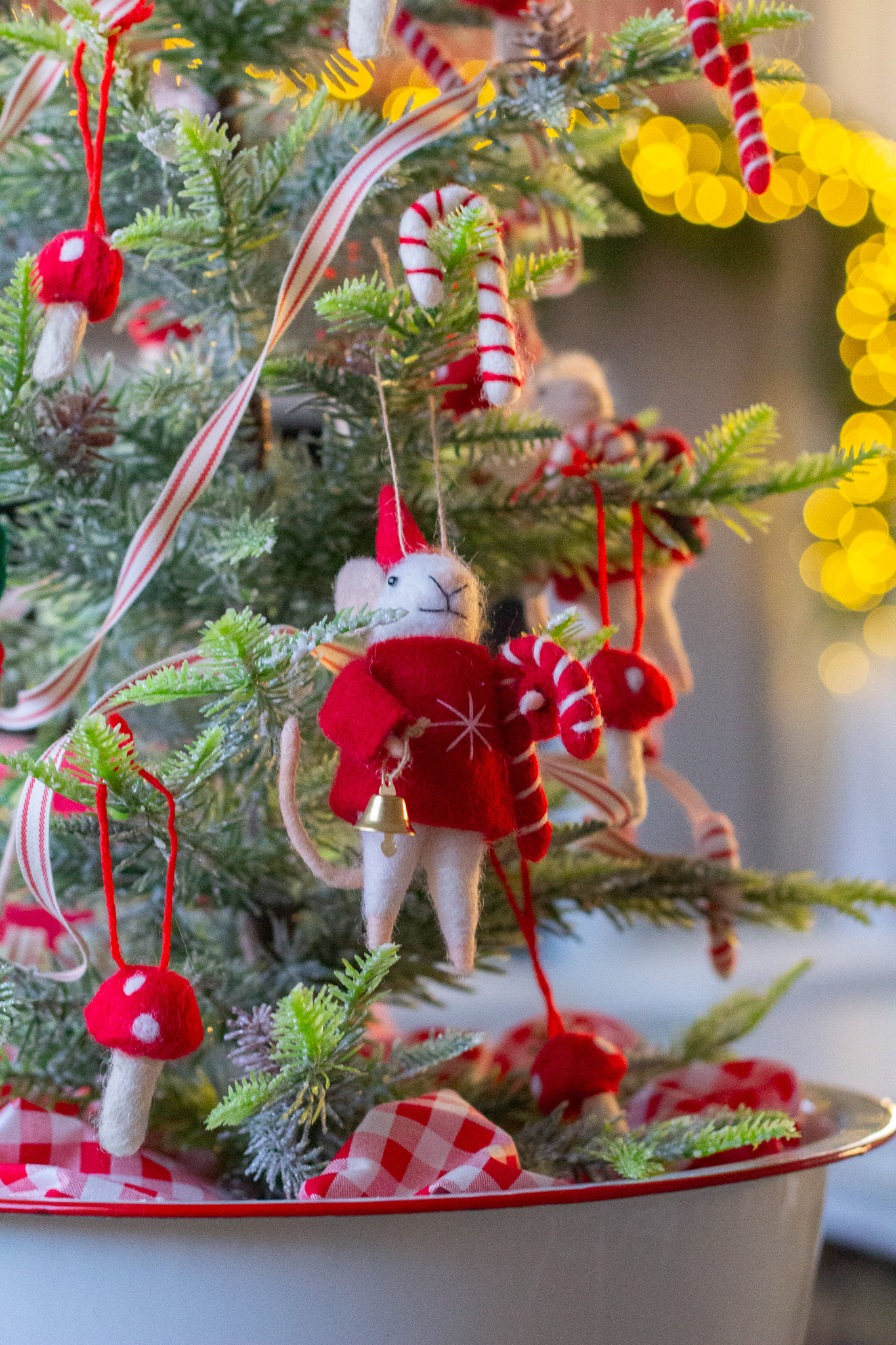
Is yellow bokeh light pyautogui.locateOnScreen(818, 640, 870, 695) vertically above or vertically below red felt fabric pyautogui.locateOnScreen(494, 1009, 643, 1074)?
above

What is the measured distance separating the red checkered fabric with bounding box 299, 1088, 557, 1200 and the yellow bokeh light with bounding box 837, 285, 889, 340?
1.85 meters

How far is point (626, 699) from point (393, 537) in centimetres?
15

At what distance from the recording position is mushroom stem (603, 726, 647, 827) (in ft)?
1.90

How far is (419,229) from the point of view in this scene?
460 mm

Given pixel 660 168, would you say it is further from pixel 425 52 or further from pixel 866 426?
pixel 425 52

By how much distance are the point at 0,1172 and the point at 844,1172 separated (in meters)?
1.22

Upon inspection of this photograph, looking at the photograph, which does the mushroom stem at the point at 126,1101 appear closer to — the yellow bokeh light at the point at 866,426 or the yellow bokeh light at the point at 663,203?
the yellow bokeh light at the point at 866,426

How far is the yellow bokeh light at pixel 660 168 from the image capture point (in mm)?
1954

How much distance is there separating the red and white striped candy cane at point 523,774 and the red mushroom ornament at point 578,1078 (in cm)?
14

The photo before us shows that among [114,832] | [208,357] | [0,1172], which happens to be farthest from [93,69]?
[0,1172]

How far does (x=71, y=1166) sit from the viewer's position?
507mm

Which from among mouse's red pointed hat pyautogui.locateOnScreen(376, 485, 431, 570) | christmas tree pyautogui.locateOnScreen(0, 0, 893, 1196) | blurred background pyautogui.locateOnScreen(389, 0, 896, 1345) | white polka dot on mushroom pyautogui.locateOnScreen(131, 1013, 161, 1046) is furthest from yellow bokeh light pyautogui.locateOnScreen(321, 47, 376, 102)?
blurred background pyautogui.locateOnScreen(389, 0, 896, 1345)

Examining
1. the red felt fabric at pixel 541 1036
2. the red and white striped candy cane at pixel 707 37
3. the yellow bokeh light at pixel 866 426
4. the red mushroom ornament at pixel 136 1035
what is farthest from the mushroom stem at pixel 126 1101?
the yellow bokeh light at pixel 866 426

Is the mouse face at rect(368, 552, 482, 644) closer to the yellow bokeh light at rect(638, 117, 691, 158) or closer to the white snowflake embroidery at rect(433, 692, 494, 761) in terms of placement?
the white snowflake embroidery at rect(433, 692, 494, 761)
